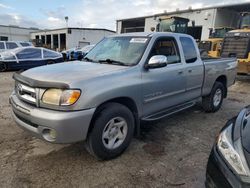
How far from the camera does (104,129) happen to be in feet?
10.8

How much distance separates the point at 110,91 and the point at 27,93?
45.2 inches

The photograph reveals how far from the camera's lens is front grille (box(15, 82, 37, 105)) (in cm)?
311

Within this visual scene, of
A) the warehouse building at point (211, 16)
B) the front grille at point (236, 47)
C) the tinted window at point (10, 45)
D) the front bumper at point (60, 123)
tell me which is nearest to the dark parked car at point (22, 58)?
the tinted window at point (10, 45)

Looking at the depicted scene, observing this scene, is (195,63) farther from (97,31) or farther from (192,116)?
(97,31)

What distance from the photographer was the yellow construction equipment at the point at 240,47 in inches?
408

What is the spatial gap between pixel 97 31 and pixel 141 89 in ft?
119

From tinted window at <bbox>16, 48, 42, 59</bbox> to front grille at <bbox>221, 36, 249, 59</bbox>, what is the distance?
10.1 metres

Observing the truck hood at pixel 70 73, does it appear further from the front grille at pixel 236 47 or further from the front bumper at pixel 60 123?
the front grille at pixel 236 47

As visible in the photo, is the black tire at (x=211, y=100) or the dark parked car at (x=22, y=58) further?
the dark parked car at (x=22, y=58)

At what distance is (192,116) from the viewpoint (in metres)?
5.77

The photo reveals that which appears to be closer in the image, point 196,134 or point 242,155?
point 242,155

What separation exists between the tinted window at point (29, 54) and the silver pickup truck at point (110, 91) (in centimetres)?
985

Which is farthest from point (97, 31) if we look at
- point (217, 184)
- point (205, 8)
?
point (217, 184)

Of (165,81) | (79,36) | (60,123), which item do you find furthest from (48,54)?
(79,36)
